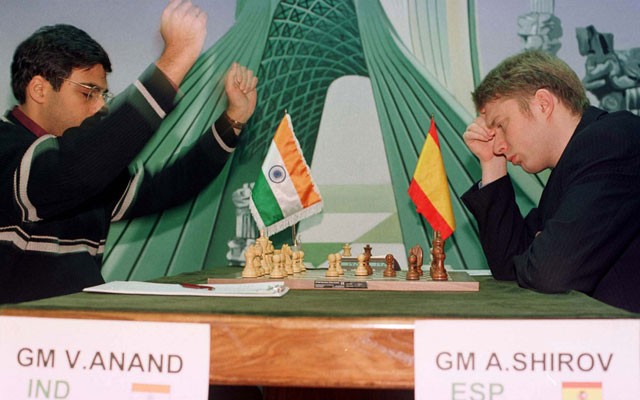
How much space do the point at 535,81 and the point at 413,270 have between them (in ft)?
2.62

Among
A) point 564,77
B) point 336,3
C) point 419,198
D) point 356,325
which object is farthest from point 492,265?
point 336,3

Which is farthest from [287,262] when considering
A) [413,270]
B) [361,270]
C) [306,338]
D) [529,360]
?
[529,360]

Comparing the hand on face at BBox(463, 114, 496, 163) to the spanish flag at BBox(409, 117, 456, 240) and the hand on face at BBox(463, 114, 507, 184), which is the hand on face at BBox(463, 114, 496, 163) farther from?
the spanish flag at BBox(409, 117, 456, 240)

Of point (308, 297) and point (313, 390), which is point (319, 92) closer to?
point (313, 390)

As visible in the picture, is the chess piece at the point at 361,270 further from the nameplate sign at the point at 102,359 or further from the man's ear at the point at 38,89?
the man's ear at the point at 38,89

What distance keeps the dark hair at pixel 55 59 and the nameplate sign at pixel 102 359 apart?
176cm

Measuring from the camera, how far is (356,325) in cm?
109

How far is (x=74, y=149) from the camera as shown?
2.07m

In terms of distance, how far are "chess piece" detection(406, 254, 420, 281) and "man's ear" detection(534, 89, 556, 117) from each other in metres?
0.69

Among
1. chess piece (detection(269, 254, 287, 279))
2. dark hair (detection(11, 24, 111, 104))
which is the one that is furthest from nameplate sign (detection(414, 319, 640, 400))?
dark hair (detection(11, 24, 111, 104))

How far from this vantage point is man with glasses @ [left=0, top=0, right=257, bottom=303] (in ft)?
6.86

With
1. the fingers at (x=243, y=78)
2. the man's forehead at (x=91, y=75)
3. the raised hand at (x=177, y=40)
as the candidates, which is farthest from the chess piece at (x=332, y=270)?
the fingers at (x=243, y=78)

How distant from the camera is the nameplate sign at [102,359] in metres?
1.09

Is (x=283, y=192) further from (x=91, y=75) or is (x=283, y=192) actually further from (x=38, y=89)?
(x=38, y=89)
